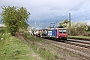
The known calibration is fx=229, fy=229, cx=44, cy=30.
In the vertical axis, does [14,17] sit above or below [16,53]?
above

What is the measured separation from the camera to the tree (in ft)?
149

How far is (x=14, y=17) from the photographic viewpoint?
45.2 meters

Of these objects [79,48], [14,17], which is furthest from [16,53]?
[14,17]

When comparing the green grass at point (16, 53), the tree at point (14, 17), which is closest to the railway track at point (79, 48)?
the green grass at point (16, 53)

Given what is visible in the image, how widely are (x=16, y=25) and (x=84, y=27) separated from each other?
39.2 m

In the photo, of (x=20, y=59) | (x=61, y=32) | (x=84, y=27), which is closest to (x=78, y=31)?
(x=84, y=27)

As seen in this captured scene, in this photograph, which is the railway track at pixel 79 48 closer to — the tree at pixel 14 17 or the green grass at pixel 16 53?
the green grass at pixel 16 53

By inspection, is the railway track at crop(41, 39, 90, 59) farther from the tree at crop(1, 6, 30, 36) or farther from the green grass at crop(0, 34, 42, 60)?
the tree at crop(1, 6, 30, 36)

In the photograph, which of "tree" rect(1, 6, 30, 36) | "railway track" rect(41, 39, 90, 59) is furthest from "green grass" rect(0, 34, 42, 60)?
"tree" rect(1, 6, 30, 36)

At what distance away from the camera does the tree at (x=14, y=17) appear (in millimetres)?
45531

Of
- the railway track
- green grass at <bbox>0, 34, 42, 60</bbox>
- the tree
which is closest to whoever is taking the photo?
green grass at <bbox>0, 34, 42, 60</bbox>

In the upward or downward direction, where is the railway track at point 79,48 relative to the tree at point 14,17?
downward

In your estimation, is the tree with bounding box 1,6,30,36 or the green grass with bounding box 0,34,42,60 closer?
the green grass with bounding box 0,34,42,60

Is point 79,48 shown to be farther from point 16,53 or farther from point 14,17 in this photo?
point 14,17
